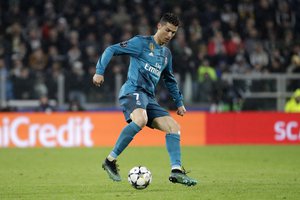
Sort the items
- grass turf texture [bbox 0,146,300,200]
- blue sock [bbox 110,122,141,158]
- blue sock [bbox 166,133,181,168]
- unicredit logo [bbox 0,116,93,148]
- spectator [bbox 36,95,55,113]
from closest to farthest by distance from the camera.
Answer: grass turf texture [bbox 0,146,300,200], blue sock [bbox 166,133,181,168], blue sock [bbox 110,122,141,158], unicredit logo [bbox 0,116,93,148], spectator [bbox 36,95,55,113]

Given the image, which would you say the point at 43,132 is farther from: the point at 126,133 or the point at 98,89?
the point at 126,133

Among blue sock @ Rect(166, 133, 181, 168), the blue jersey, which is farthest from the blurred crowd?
blue sock @ Rect(166, 133, 181, 168)

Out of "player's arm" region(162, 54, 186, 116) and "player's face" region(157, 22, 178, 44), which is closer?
"player's face" region(157, 22, 178, 44)

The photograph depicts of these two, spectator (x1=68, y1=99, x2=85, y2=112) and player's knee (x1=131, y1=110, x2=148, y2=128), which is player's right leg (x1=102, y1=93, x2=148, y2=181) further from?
spectator (x1=68, y1=99, x2=85, y2=112)

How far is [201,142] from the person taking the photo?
20.0 meters

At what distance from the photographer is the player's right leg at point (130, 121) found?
9.50 meters

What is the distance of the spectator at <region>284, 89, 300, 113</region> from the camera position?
2051 centimetres

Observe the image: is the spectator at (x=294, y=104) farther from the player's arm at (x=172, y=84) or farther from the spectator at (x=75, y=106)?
the player's arm at (x=172, y=84)

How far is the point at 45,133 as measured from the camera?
19.6 metres

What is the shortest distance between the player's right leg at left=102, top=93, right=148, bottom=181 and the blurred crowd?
11.0m

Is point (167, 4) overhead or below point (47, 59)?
overhead

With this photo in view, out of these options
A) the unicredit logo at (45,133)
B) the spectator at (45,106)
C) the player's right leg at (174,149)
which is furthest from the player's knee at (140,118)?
Result: the spectator at (45,106)

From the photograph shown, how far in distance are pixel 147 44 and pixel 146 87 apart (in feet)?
1.81

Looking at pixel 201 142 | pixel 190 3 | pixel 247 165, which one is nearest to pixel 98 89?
pixel 201 142
